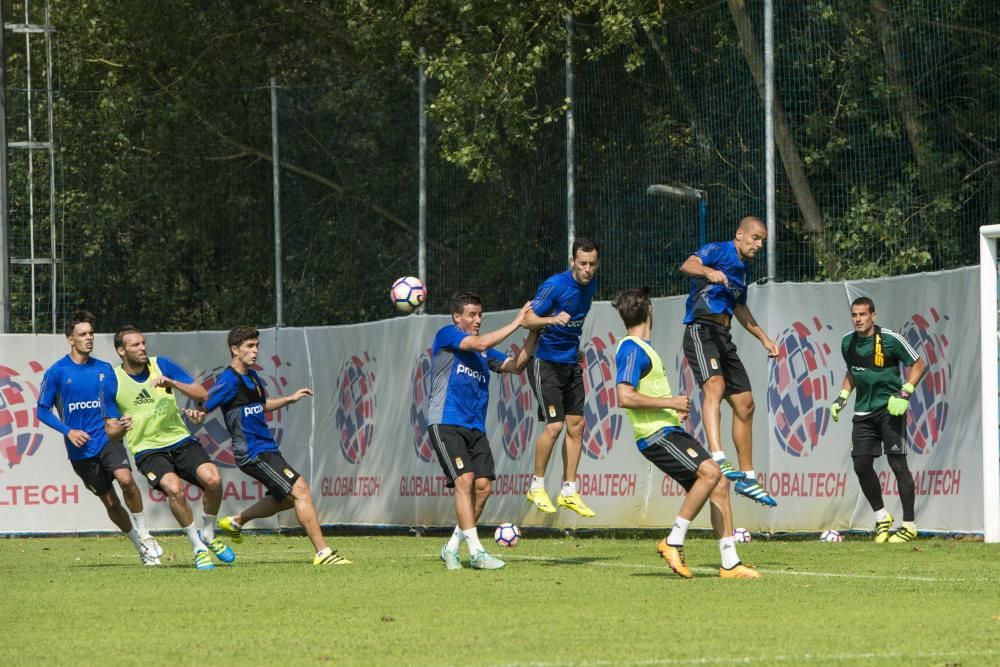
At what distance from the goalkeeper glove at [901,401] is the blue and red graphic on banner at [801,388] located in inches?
49.4

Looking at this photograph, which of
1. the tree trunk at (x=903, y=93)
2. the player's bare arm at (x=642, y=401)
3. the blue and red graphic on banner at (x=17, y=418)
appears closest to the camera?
the player's bare arm at (x=642, y=401)

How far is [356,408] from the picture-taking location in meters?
21.2

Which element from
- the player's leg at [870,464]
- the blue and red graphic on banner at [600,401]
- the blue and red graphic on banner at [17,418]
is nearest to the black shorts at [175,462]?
the blue and red graphic on banner at [600,401]

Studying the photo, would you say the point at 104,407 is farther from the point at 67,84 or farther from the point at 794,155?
the point at 67,84

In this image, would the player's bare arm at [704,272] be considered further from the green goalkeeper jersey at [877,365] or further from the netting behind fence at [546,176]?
the netting behind fence at [546,176]

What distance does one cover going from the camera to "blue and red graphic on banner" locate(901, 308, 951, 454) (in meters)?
15.4

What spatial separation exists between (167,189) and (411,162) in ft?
17.5

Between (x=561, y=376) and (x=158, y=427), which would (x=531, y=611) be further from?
(x=158, y=427)

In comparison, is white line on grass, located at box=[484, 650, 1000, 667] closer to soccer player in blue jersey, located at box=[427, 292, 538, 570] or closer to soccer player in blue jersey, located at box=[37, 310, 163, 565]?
soccer player in blue jersey, located at box=[427, 292, 538, 570]

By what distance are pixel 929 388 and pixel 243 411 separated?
20.0 ft

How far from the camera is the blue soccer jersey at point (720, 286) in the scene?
46.3 ft

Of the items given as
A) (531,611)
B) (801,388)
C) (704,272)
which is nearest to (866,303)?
(801,388)

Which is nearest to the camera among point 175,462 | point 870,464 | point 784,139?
point 175,462

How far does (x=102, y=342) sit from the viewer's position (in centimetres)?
2184
